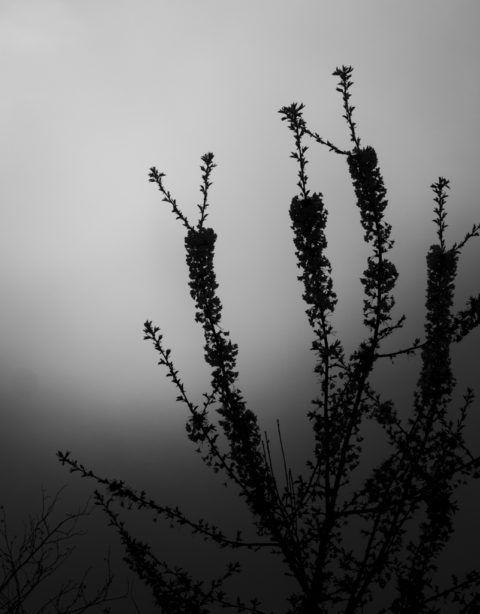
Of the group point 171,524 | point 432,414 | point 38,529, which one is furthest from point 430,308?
point 38,529

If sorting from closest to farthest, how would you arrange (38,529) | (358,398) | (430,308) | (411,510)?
(358,398), (411,510), (430,308), (38,529)

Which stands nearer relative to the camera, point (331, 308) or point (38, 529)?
point (331, 308)

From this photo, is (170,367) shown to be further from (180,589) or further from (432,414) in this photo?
(432,414)

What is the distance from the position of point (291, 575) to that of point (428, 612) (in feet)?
4.85

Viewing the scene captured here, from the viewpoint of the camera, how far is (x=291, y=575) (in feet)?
16.3

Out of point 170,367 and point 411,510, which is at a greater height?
point 170,367

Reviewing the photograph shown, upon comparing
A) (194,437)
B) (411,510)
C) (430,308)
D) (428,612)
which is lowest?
(428,612)

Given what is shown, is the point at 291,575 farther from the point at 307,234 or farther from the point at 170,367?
the point at 307,234

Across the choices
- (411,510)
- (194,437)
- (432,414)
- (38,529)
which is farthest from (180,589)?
(38,529)

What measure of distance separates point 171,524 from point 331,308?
2.84m

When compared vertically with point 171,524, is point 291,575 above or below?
below

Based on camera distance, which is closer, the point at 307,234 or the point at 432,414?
the point at 307,234

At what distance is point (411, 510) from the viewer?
4.65 m

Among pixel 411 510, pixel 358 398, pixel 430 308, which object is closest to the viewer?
pixel 358 398
